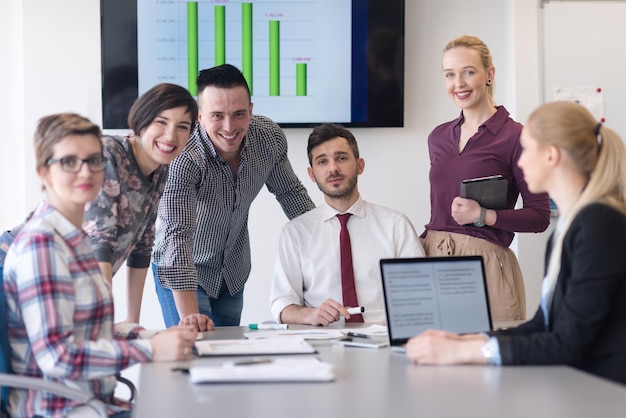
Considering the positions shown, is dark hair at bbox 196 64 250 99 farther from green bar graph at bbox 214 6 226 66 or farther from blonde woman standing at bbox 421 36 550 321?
green bar graph at bbox 214 6 226 66

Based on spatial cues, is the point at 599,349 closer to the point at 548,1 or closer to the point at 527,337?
the point at 527,337

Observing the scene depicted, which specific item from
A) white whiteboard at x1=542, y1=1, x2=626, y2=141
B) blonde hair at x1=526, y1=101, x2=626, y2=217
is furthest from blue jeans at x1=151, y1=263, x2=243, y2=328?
white whiteboard at x1=542, y1=1, x2=626, y2=141

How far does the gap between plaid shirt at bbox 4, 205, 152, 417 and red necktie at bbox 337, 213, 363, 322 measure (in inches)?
41.4

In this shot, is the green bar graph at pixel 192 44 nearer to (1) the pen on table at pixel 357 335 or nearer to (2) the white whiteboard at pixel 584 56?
(2) the white whiteboard at pixel 584 56

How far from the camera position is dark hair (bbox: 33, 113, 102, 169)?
1979 millimetres

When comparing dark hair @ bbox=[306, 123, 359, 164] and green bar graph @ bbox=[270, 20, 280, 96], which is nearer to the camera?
dark hair @ bbox=[306, 123, 359, 164]

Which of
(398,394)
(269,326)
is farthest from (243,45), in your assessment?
(398,394)

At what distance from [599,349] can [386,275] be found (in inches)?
21.9

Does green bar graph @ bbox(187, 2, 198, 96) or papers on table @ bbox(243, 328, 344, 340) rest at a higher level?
green bar graph @ bbox(187, 2, 198, 96)

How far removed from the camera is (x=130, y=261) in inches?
115

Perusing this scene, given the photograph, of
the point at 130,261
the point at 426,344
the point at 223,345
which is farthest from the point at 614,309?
the point at 130,261

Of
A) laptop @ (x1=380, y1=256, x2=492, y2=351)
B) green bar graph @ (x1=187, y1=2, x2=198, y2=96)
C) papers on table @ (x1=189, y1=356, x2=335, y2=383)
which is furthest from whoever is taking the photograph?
green bar graph @ (x1=187, y1=2, x2=198, y2=96)

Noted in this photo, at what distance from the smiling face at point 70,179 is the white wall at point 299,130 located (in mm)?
2281

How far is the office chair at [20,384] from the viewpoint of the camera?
1.83 m
